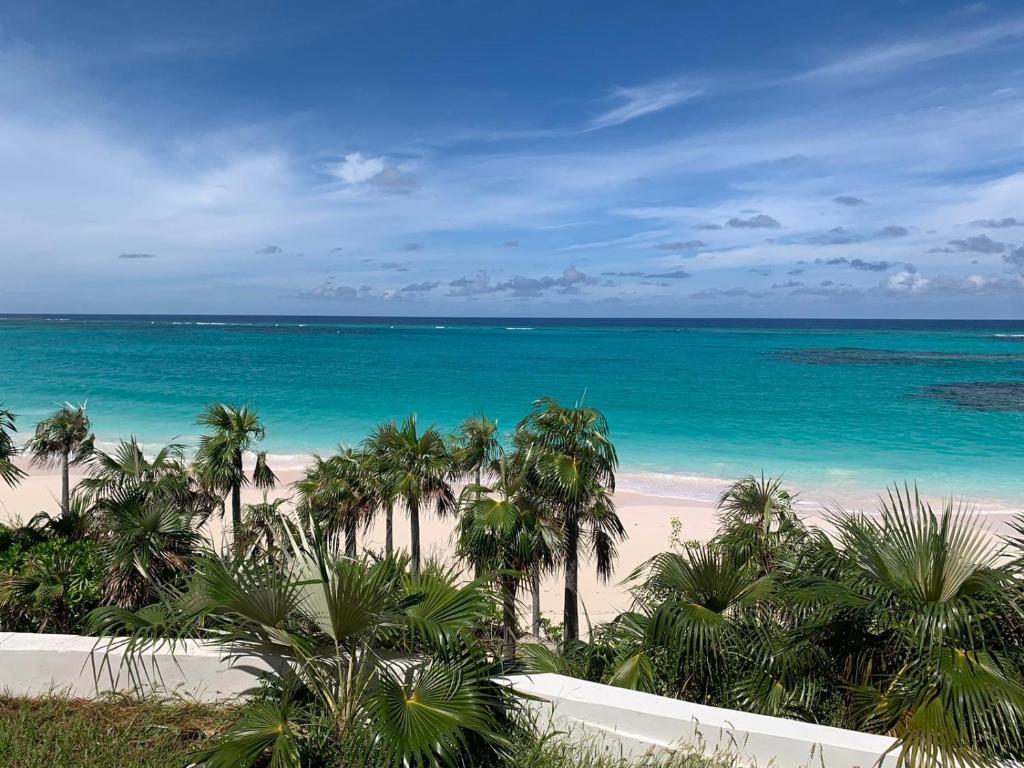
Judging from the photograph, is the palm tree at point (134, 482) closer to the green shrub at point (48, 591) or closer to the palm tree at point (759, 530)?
the green shrub at point (48, 591)

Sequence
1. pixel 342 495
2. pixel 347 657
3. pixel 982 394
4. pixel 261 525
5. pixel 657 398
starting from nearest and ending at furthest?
pixel 347 657
pixel 261 525
pixel 342 495
pixel 657 398
pixel 982 394

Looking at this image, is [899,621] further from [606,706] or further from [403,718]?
[403,718]

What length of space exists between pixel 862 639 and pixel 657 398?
48302mm

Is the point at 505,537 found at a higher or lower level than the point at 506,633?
higher

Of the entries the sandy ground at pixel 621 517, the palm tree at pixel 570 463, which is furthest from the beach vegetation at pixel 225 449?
the palm tree at pixel 570 463

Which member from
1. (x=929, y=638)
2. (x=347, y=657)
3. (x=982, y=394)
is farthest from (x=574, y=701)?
(x=982, y=394)

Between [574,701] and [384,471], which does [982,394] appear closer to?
[384,471]

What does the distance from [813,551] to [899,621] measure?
50.3 inches

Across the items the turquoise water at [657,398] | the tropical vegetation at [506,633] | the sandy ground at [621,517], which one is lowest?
the sandy ground at [621,517]

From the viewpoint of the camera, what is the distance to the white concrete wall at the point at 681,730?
4.43 meters

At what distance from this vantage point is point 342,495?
15484mm

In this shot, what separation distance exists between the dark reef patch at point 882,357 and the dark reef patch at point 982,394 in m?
20.3

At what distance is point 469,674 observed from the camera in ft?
14.8

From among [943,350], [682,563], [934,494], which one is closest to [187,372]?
[934,494]
